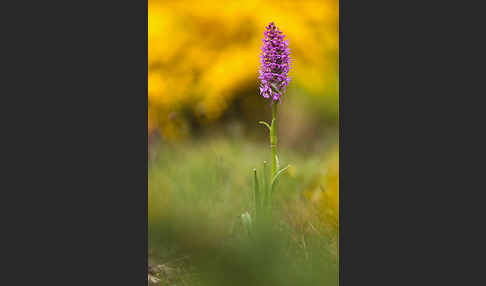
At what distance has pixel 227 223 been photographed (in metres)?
5.58

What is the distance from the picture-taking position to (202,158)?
Answer: 5.82 metres

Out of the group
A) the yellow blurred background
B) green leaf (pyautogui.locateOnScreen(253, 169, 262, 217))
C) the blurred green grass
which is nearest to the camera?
the blurred green grass

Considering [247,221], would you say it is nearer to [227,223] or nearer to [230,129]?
[227,223]

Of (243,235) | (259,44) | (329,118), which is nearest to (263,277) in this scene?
(243,235)

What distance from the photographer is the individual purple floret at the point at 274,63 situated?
5547mm

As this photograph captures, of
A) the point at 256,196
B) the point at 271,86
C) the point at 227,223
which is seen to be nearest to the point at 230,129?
the point at 271,86

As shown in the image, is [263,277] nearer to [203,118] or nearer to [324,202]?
[324,202]

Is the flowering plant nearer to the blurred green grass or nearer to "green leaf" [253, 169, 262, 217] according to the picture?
"green leaf" [253, 169, 262, 217]

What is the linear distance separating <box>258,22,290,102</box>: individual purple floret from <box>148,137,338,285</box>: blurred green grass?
1.89 ft

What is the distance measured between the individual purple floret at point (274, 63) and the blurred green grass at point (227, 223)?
0.58 m

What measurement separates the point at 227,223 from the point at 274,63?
63.7 inches

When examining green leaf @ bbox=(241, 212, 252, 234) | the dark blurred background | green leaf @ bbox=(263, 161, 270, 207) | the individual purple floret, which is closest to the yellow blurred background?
the dark blurred background

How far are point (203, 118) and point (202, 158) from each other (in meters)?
0.42

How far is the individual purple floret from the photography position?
5.55 meters
